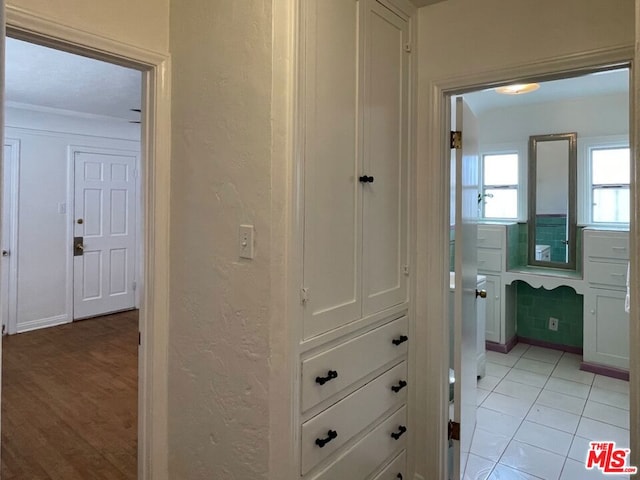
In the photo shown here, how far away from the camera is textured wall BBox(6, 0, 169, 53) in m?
1.43

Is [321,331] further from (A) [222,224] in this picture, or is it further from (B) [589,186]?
(B) [589,186]

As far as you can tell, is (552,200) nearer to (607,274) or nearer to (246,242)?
(607,274)

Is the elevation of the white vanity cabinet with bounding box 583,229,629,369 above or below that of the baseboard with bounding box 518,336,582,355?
above

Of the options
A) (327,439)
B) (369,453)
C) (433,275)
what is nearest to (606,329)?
(433,275)

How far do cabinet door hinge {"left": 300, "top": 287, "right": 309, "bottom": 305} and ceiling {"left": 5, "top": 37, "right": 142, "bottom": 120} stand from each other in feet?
8.32

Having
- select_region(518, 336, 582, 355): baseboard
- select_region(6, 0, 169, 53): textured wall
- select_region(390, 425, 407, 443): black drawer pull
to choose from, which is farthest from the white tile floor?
select_region(6, 0, 169, 53): textured wall

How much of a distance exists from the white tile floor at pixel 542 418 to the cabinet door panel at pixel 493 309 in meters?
0.23

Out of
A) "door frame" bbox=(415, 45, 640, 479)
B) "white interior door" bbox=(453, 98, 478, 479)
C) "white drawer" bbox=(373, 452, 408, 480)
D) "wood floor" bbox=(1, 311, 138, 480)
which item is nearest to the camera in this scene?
"white drawer" bbox=(373, 452, 408, 480)

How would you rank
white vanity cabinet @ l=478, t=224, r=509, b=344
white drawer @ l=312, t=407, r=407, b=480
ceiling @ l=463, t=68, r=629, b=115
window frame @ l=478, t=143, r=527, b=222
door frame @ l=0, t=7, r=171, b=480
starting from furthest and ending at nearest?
window frame @ l=478, t=143, r=527, b=222
white vanity cabinet @ l=478, t=224, r=509, b=344
ceiling @ l=463, t=68, r=629, b=115
door frame @ l=0, t=7, r=171, b=480
white drawer @ l=312, t=407, r=407, b=480

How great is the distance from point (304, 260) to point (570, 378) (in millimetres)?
3275

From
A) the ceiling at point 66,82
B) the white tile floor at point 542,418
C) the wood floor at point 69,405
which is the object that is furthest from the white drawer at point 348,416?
the ceiling at point 66,82

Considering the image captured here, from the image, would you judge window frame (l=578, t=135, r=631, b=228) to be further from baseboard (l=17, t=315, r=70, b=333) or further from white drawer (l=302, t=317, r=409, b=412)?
baseboard (l=17, t=315, r=70, b=333)

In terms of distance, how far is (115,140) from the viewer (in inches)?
209

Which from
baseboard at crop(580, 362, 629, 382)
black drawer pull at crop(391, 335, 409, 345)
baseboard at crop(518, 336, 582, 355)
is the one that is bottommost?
baseboard at crop(580, 362, 629, 382)
